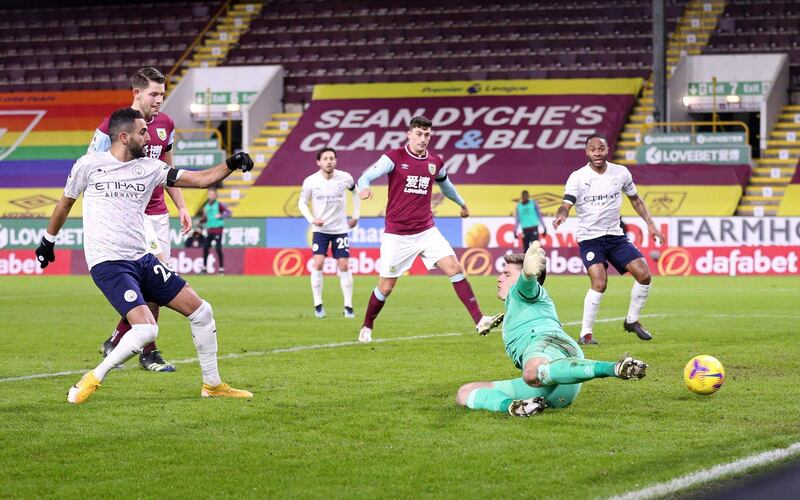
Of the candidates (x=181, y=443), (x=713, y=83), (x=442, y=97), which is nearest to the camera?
(x=181, y=443)

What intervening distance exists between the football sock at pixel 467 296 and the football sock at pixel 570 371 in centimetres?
526

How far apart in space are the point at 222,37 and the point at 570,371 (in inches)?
1489

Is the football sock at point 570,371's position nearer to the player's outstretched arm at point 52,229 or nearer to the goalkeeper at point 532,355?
the goalkeeper at point 532,355

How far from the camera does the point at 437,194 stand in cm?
3434

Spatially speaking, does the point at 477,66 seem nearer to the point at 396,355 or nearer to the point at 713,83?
the point at 713,83

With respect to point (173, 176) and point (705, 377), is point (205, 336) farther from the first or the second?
point (705, 377)

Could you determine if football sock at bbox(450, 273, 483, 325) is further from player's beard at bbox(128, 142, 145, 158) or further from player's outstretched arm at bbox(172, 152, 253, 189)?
player's beard at bbox(128, 142, 145, 158)

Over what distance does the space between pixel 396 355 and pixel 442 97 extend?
89.8ft

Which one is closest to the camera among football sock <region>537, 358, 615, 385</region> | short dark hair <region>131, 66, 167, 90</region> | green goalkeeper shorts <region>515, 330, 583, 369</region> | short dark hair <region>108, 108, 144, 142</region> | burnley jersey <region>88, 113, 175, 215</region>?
football sock <region>537, 358, 615, 385</region>

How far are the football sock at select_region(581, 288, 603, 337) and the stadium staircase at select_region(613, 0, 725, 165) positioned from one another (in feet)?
74.8

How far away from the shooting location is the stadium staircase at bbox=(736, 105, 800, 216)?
32.8 meters

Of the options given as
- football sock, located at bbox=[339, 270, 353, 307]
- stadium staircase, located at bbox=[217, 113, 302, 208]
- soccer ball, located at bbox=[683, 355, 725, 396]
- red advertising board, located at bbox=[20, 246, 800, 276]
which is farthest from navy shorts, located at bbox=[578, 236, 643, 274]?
stadium staircase, located at bbox=[217, 113, 302, 208]

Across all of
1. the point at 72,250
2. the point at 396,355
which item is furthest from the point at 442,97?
the point at 396,355

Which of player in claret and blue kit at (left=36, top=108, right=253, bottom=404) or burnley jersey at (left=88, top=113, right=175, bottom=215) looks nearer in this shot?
player in claret and blue kit at (left=36, top=108, right=253, bottom=404)
